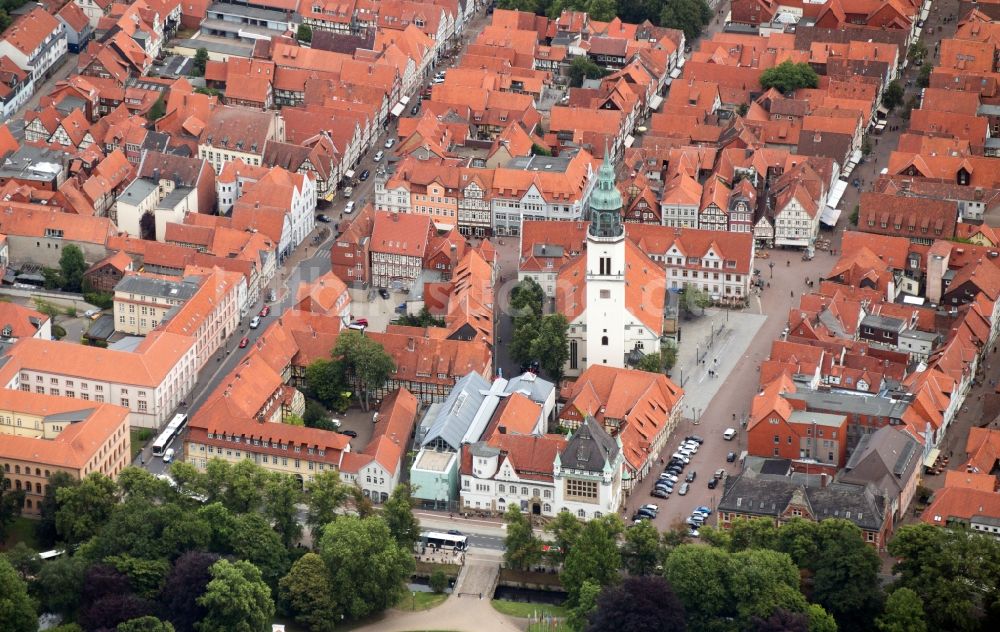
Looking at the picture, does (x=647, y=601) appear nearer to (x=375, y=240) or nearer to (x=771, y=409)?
(x=771, y=409)

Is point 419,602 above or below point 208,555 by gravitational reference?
below

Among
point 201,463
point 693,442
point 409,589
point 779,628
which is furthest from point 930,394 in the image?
point 201,463

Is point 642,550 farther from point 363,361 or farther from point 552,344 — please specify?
point 363,361

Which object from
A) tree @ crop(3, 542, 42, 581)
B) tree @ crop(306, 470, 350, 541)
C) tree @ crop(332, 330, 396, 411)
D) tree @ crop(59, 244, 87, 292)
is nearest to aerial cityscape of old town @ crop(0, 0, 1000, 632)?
tree @ crop(3, 542, 42, 581)

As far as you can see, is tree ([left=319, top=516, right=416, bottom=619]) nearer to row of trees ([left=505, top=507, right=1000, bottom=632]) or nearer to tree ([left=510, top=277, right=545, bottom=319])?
row of trees ([left=505, top=507, right=1000, bottom=632])

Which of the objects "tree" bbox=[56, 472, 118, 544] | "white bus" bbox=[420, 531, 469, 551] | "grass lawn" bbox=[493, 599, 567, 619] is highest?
"tree" bbox=[56, 472, 118, 544]

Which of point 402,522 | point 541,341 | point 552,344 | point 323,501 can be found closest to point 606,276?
point 552,344

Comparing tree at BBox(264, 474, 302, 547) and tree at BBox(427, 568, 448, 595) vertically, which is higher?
tree at BBox(264, 474, 302, 547)
